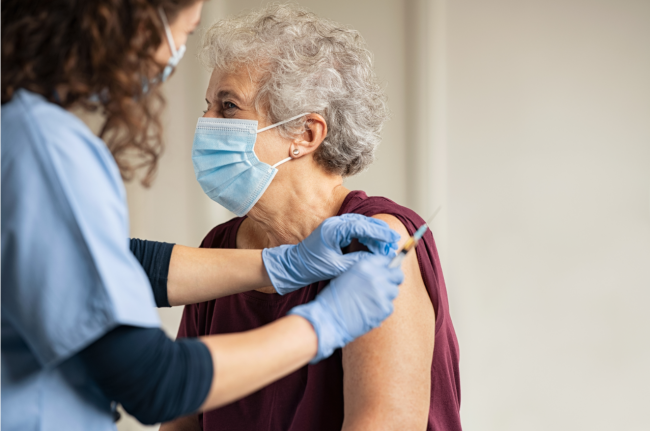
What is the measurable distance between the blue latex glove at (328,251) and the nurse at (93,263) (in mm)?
239

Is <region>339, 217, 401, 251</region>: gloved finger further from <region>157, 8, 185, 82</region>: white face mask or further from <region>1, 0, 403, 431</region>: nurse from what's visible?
<region>157, 8, 185, 82</region>: white face mask

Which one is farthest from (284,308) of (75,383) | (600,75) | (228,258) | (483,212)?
(600,75)

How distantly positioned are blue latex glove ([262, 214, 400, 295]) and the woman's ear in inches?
11.9

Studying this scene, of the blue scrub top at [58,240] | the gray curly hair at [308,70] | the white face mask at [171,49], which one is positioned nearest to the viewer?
the blue scrub top at [58,240]

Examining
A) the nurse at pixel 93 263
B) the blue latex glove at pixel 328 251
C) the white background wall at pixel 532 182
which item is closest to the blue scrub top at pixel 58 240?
the nurse at pixel 93 263

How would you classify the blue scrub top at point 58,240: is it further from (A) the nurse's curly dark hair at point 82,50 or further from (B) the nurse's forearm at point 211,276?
(B) the nurse's forearm at point 211,276

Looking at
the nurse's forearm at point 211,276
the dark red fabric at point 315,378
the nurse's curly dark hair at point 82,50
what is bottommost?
the dark red fabric at point 315,378

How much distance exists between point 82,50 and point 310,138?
758 millimetres

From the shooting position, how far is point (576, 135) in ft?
7.09

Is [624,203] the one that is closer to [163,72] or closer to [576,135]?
[576,135]

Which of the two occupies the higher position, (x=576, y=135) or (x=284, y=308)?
(x=576, y=135)

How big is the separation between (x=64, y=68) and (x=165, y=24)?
0.55 ft

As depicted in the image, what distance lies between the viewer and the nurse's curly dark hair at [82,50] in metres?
0.76

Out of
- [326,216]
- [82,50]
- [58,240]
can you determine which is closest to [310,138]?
[326,216]
